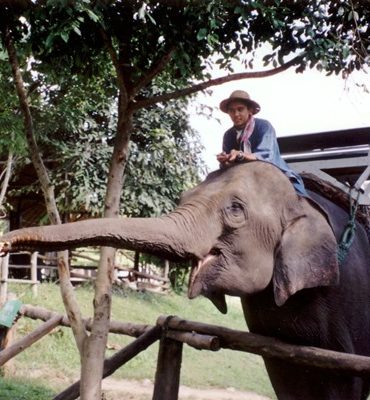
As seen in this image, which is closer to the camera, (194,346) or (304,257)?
(304,257)

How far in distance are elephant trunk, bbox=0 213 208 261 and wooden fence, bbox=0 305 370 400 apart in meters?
0.66

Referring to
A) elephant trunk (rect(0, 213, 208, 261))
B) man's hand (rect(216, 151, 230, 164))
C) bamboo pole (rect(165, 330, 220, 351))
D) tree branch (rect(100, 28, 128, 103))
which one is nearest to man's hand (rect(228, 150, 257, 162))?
man's hand (rect(216, 151, 230, 164))

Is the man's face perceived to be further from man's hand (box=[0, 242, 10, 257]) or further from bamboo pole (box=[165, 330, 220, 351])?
man's hand (box=[0, 242, 10, 257])

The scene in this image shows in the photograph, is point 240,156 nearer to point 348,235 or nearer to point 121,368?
point 348,235

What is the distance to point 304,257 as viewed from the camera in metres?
2.46

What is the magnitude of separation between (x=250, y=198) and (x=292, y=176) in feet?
1.13

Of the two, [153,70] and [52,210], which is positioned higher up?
[153,70]

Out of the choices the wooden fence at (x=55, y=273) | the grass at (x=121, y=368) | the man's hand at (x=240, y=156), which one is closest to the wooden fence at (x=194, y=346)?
the man's hand at (x=240, y=156)

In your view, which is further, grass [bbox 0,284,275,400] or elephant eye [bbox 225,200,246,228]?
grass [bbox 0,284,275,400]

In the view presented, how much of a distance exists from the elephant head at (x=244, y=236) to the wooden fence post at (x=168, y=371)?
0.90 m

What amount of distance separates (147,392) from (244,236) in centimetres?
566

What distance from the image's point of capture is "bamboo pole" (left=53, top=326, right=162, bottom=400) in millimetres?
3664

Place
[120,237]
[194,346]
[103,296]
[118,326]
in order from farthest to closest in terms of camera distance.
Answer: [118,326], [103,296], [194,346], [120,237]

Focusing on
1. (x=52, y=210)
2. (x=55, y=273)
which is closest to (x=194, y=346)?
(x=52, y=210)
